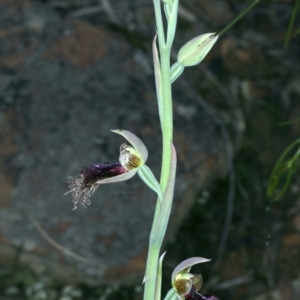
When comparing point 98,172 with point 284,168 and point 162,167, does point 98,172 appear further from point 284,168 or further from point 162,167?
point 284,168

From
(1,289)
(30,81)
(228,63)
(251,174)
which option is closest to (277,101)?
(228,63)

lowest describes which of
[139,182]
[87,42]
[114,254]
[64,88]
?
[114,254]

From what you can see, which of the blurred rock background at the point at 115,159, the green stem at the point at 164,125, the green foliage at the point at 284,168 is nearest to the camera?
the green stem at the point at 164,125

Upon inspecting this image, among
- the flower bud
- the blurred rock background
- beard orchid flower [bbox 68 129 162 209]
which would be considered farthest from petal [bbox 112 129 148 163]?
the blurred rock background

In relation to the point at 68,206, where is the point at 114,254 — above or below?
below

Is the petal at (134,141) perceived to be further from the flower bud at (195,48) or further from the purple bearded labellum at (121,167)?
the flower bud at (195,48)

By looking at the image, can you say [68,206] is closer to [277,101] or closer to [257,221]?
[257,221]

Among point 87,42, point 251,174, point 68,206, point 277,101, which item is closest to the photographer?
point 68,206

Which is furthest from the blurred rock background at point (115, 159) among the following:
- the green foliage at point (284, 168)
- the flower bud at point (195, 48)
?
the flower bud at point (195, 48)
